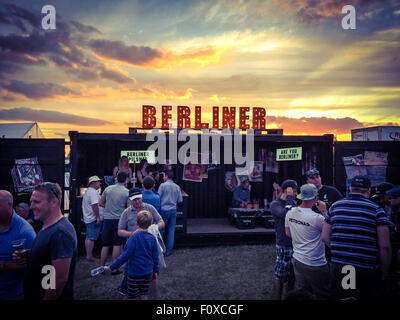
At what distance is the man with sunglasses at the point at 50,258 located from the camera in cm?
292

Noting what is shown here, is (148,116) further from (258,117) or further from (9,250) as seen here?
(9,250)

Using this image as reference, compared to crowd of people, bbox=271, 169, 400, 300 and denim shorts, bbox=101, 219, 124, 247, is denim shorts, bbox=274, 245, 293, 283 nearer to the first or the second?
crowd of people, bbox=271, 169, 400, 300

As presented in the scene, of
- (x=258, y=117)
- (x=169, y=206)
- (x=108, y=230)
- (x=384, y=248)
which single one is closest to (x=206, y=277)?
(x=169, y=206)

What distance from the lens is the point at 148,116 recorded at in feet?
47.1

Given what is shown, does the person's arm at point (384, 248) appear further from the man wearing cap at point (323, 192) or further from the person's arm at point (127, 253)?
the person's arm at point (127, 253)

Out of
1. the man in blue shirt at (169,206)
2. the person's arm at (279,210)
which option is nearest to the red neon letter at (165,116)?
the man in blue shirt at (169,206)

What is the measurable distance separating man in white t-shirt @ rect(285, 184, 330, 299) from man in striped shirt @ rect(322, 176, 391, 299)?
0.96 feet

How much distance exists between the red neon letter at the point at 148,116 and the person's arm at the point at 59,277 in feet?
38.7

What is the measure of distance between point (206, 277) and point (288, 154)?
6.65 meters

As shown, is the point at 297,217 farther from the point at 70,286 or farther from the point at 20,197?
the point at 20,197

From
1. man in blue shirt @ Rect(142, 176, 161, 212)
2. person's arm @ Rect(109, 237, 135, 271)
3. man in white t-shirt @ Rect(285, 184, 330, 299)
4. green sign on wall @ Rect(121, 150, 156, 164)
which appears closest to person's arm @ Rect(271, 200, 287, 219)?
man in white t-shirt @ Rect(285, 184, 330, 299)

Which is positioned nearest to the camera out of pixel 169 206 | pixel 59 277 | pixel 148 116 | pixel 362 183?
pixel 59 277

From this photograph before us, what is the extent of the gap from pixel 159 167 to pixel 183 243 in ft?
12.8
